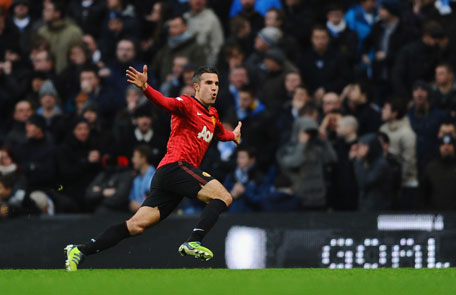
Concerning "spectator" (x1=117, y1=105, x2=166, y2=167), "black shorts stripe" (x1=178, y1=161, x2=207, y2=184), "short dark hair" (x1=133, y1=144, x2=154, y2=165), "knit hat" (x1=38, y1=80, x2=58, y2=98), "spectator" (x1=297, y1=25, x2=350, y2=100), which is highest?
"spectator" (x1=297, y1=25, x2=350, y2=100)

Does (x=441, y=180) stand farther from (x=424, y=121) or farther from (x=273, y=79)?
(x=273, y=79)

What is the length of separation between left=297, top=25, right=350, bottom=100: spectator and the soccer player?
5.20m

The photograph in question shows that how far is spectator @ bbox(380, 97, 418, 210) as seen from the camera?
512 inches

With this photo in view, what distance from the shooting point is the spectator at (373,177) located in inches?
490

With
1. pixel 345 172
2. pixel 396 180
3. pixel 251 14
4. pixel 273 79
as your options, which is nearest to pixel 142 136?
pixel 273 79

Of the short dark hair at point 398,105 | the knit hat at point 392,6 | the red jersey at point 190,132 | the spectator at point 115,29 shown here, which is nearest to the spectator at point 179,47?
the spectator at point 115,29

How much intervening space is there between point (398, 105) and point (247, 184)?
2263mm

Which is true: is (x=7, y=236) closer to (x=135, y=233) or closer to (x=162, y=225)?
(x=162, y=225)

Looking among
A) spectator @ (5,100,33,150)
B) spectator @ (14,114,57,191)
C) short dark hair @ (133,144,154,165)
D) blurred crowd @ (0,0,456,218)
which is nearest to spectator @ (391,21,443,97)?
blurred crowd @ (0,0,456,218)

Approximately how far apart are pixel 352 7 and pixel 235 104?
2890mm

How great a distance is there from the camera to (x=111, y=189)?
42.3 feet

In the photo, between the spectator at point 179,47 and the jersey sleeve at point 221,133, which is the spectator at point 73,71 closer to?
the spectator at point 179,47

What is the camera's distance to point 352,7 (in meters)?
15.8

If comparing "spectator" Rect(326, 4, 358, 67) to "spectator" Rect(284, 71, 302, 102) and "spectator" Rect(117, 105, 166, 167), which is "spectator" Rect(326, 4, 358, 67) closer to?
"spectator" Rect(284, 71, 302, 102)
